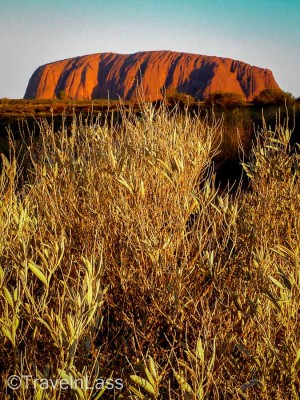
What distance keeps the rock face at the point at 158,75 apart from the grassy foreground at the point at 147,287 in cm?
7568

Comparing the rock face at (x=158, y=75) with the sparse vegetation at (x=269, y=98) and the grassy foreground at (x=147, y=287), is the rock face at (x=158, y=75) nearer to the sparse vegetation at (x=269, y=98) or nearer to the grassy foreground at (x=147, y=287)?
the sparse vegetation at (x=269, y=98)

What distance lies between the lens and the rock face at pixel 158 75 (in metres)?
83.3

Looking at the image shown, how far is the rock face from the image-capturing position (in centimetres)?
8331

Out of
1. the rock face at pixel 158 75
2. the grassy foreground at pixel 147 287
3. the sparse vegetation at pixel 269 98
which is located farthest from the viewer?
the rock face at pixel 158 75

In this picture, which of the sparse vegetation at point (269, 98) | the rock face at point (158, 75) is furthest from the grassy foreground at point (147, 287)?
the rock face at point (158, 75)

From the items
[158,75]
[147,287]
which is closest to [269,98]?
[147,287]

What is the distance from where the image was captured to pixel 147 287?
105 inches

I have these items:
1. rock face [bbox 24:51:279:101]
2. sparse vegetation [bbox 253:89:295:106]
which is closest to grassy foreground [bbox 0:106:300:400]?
sparse vegetation [bbox 253:89:295:106]

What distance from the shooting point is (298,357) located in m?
1.81

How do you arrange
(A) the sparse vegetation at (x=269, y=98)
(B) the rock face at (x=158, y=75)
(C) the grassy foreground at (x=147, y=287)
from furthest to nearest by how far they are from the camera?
(B) the rock face at (x=158, y=75)
(A) the sparse vegetation at (x=269, y=98)
(C) the grassy foreground at (x=147, y=287)

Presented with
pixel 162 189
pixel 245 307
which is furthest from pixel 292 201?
pixel 245 307

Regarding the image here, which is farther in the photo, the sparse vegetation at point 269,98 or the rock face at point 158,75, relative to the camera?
the rock face at point 158,75

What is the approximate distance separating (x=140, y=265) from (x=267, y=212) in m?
1.03

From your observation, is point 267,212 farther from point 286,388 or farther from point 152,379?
point 152,379
